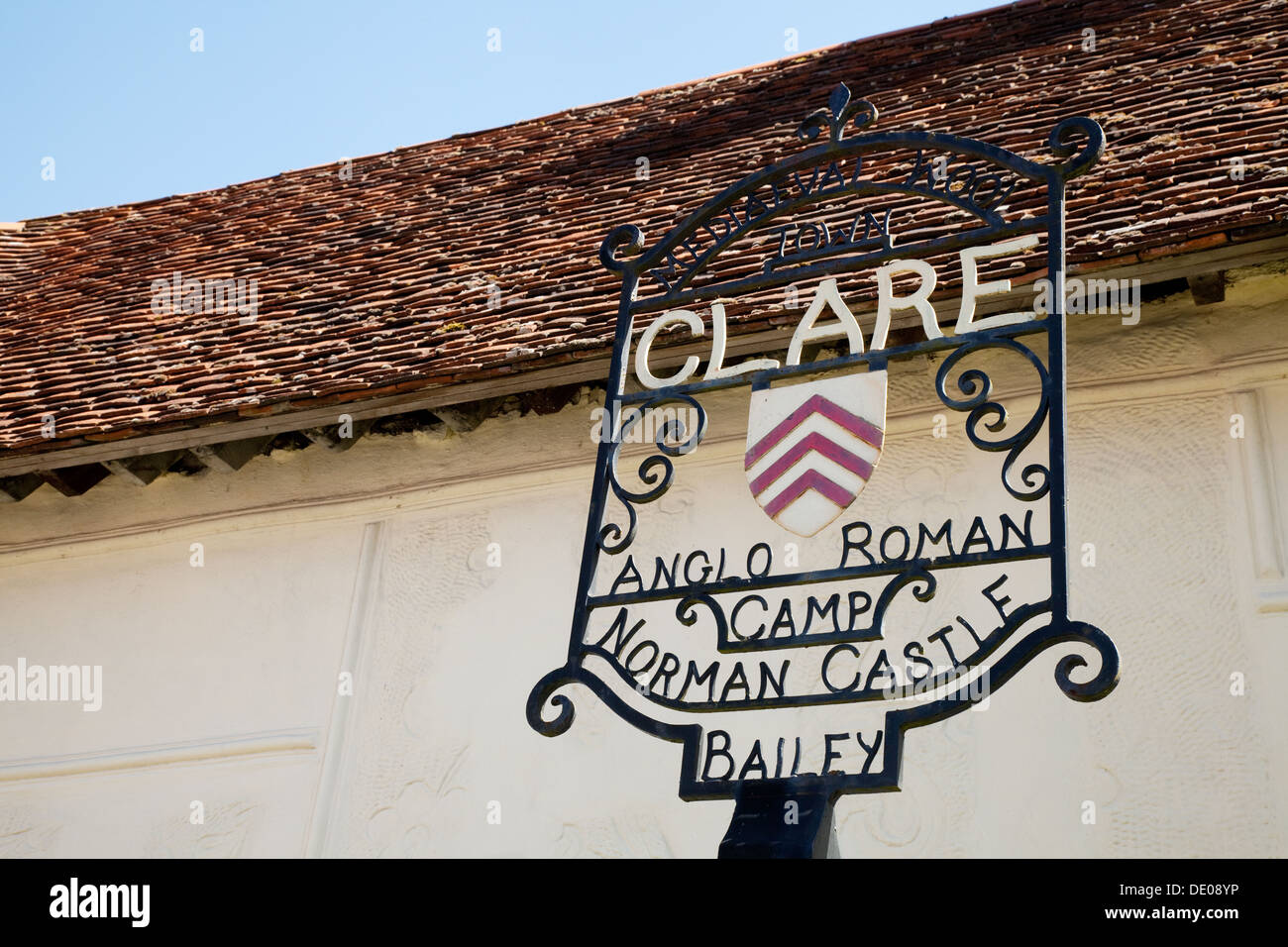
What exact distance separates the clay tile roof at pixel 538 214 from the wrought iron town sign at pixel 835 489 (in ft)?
1.73

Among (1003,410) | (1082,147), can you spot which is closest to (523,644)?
(1003,410)

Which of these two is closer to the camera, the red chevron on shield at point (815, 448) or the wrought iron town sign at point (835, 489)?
the wrought iron town sign at point (835, 489)

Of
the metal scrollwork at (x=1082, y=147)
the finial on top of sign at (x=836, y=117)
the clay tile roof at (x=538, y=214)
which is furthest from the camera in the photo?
the clay tile roof at (x=538, y=214)

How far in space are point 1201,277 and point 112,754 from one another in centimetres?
468

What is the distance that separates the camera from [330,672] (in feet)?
19.8

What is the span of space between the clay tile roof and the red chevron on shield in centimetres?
130

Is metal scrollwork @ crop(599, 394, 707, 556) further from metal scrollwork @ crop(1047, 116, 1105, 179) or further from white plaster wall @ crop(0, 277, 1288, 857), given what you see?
white plaster wall @ crop(0, 277, 1288, 857)

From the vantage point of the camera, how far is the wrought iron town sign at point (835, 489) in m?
3.59

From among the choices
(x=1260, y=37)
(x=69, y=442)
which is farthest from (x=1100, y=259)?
(x=69, y=442)

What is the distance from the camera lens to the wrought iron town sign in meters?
3.59

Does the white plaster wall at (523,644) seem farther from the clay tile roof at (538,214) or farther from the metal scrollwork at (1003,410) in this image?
the metal scrollwork at (1003,410)

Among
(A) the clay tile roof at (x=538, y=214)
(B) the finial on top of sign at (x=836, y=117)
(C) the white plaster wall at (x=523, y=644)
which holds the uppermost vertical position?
(A) the clay tile roof at (x=538, y=214)

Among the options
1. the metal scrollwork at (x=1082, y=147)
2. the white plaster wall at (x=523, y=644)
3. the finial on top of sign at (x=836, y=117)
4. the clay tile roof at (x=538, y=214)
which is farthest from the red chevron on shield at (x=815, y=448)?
the white plaster wall at (x=523, y=644)
